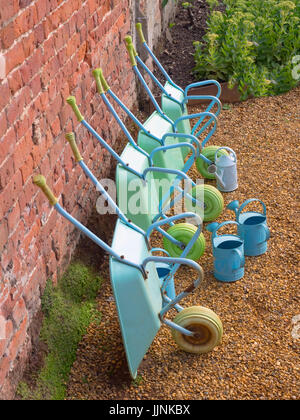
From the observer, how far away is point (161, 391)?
309cm

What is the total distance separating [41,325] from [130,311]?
2.17ft

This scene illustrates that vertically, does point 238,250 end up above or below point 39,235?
below

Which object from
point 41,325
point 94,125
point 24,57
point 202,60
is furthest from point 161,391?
point 202,60

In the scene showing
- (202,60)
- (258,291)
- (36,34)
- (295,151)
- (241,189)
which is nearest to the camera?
(36,34)

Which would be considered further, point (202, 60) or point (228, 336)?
point (202, 60)

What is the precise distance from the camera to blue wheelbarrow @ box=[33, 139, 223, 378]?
291 centimetres

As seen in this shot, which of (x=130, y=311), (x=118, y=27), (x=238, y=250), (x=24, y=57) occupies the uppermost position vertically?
(x=24, y=57)

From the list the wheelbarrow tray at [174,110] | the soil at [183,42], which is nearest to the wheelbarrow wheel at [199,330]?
the wheelbarrow tray at [174,110]

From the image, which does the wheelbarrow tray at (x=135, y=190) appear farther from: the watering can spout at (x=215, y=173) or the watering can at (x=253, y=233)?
the watering can spout at (x=215, y=173)

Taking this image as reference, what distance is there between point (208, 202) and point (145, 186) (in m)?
0.86

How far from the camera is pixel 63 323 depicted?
3455mm

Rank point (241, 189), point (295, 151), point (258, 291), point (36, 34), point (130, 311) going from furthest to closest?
1. point (295, 151)
2. point (241, 189)
3. point (258, 291)
4. point (36, 34)
5. point (130, 311)

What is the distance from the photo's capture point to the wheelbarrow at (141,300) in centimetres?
291

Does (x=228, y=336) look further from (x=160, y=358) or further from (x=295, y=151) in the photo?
(x=295, y=151)
